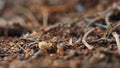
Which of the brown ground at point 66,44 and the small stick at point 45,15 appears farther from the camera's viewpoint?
the small stick at point 45,15

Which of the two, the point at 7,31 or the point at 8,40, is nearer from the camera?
the point at 8,40

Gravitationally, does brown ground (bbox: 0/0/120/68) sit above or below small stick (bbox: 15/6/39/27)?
below

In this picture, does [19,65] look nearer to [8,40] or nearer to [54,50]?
[54,50]

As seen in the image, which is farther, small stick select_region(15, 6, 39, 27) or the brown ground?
small stick select_region(15, 6, 39, 27)

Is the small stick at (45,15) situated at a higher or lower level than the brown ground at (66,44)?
higher

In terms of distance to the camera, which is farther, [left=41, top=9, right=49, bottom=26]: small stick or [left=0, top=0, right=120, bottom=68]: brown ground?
[left=41, top=9, right=49, bottom=26]: small stick

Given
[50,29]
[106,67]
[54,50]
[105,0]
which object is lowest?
[106,67]

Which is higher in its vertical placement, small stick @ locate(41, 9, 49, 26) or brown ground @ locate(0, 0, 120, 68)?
small stick @ locate(41, 9, 49, 26)

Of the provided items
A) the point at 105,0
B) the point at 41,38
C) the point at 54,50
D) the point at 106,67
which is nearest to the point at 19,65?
the point at 54,50

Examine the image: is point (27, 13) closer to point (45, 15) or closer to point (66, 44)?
point (45, 15)

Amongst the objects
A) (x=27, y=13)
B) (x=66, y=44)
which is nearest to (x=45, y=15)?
(x=27, y=13)

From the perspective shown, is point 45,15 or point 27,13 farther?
point 27,13
